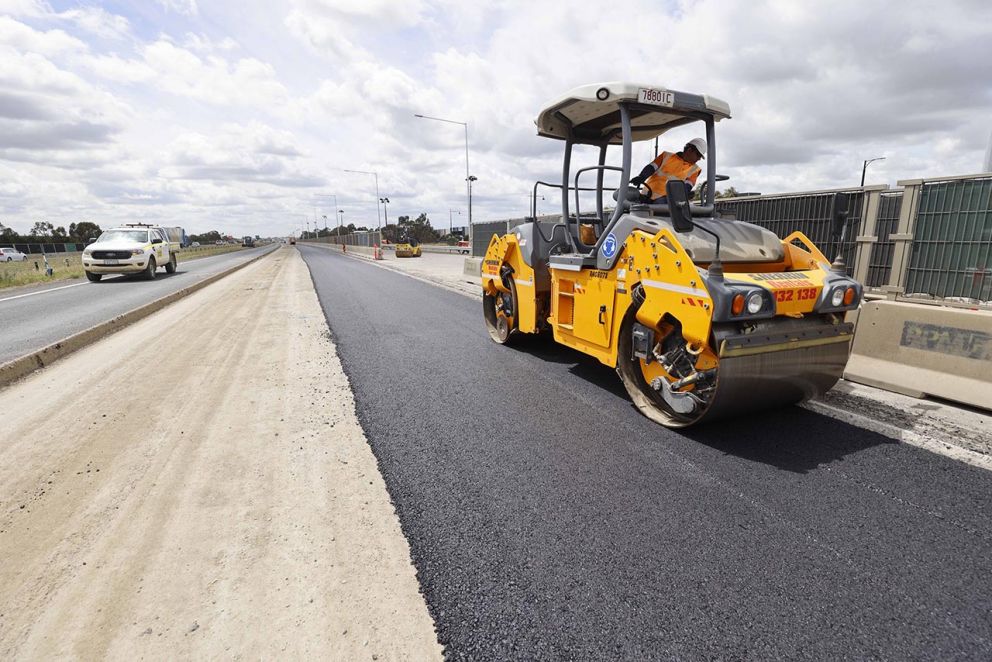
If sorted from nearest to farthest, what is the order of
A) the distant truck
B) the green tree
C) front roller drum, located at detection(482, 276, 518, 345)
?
front roller drum, located at detection(482, 276, 518, 345), the distant truck, the green tree

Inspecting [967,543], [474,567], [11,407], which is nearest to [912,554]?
[967,543]

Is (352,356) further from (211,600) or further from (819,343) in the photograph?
(819,343)

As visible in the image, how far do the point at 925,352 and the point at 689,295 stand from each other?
7.70 feet

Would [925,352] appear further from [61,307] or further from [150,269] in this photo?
[150,269]

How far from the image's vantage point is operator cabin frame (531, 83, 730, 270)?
4227 millimetres

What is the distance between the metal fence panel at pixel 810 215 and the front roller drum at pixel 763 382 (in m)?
4.96

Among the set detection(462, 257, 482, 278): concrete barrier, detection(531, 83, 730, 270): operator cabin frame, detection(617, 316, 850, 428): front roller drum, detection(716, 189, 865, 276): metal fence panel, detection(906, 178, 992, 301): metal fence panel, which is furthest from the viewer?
detection(462, 257, 482, 278): concrete barrier

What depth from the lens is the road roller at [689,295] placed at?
3.20m

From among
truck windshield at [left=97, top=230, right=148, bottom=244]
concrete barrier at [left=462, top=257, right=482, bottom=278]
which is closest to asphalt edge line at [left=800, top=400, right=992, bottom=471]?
concrete barrier at [left=462, top=257, right=482, bottom=278]

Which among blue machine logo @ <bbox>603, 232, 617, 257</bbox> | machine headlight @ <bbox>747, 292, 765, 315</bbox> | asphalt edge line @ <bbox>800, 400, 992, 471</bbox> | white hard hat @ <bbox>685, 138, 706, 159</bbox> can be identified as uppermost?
white hard hat @ <bbox>685, 138, 706, 159</bbox>

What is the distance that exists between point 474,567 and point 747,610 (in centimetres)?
110

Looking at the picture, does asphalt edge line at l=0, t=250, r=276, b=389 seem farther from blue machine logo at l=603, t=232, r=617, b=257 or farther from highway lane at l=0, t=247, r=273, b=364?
blue machine logo at l=603, t=232, r=617, b=257

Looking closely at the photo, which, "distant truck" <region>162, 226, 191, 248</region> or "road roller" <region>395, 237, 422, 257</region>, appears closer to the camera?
"distant truck" <region>162, 226, 191, 248</region>

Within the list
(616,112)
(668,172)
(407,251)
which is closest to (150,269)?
(616,112)
